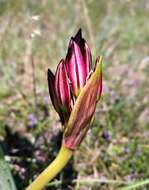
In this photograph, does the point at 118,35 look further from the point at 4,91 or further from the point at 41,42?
the point at 4,91

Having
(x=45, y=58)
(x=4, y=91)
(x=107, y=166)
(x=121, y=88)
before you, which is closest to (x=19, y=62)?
(x=45, y=58)

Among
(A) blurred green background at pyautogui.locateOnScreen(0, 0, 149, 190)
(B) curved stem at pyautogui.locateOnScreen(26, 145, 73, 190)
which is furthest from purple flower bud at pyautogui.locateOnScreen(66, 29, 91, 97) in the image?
(A) blurred green background at pyautogui.locateOnScreen(0, 0, 149, 190)

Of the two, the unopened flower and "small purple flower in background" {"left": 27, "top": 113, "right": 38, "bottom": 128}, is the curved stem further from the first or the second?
"small purple flower in background" {"left": 27, "top": 113, "right": 38, "bottom": 128}

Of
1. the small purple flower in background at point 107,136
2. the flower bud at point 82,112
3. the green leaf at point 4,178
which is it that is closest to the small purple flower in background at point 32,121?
the small purple flower in background at point 107,136

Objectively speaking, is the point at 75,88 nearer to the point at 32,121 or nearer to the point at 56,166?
the point at 56,166

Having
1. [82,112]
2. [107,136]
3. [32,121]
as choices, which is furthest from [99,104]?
[82,112]

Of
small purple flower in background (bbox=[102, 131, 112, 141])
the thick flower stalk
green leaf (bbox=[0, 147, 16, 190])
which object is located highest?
the thick flower stalk
